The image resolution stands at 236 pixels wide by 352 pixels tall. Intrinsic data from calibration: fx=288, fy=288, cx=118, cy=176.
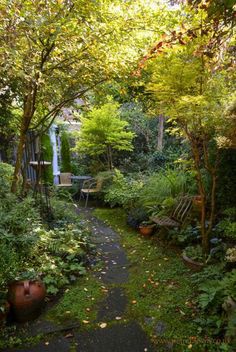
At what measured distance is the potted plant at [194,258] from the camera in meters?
3.66

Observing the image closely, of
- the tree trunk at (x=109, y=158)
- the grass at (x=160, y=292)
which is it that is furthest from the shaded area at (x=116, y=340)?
the tree trunk at (x=109, y=158)

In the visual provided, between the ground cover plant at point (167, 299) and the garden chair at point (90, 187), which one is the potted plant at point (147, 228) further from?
the garden chair at point (90, 187)

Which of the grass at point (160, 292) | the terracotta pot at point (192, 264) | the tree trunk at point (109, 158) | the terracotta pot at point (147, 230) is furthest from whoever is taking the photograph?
the tree trunk at point (109, 158)

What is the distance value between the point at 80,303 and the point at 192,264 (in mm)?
1501

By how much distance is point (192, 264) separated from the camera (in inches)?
A: 146

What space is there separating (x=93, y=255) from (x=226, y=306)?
97.2 inches

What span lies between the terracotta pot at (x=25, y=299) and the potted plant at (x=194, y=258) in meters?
1.88

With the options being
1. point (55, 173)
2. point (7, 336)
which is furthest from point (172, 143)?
point (7, 336)

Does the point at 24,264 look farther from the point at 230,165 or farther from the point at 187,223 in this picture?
the point at 230,165

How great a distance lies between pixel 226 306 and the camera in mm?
2496

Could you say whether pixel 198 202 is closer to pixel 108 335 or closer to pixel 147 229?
pixel 147 229

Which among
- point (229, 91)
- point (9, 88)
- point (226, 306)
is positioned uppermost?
point (9, 88)

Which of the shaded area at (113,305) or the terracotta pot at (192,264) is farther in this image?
the terracotta pot at (192,264)

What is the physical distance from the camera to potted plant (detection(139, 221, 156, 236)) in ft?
17.4
